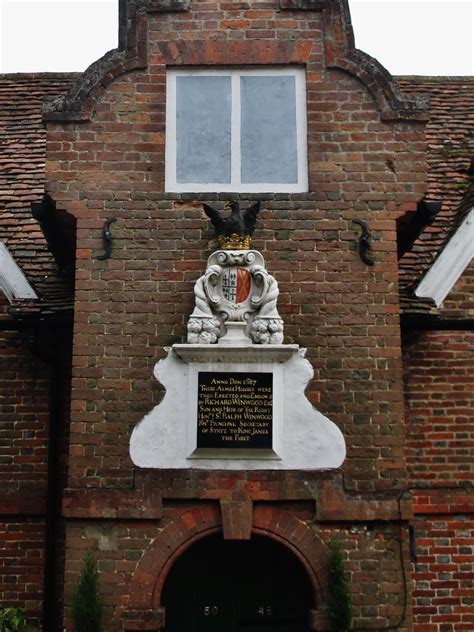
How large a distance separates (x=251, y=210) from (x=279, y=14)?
7.46 feet

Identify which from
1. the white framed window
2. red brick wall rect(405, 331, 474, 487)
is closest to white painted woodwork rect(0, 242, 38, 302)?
the white framed window

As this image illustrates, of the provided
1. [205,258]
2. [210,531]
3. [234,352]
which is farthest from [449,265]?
[210,531]

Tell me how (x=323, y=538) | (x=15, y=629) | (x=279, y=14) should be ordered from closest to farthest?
(x=323, y=538)
(x=15, y=629)
(x=279, y=14)

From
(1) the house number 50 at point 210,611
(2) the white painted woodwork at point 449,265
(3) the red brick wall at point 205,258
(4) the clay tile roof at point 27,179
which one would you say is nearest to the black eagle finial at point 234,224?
(3) the red brick wall at point 205,258

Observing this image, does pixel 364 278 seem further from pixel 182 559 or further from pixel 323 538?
pixel 182 559

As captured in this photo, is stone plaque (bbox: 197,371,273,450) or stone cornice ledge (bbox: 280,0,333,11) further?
stone cornice ledge (bbox: 280,0,333,11)

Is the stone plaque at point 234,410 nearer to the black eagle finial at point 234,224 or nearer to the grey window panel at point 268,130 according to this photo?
the black eagle finial at point 234,224

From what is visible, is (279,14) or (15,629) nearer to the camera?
(15,629)

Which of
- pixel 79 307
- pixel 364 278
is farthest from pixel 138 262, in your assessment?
pixel 364 278

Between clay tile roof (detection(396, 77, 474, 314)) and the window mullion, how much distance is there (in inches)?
96.4

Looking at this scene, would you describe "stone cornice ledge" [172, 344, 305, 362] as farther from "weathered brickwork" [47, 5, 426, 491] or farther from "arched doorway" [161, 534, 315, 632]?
"arched doorway" [161, 534, 315, 632]

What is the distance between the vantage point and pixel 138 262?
8.70 metres

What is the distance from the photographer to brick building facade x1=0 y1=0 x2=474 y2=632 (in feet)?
26.5

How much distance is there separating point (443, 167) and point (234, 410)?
530 cm
